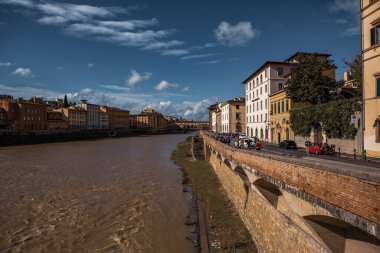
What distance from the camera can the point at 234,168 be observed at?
21188 millimetres

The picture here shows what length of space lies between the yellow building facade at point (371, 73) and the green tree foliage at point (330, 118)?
2353 mm

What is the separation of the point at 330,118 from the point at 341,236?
2537cm

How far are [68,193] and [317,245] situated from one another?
21727 mm

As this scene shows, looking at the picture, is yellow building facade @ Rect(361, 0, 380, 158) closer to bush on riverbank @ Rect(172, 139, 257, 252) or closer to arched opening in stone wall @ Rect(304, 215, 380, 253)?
bush on riverbank @ Rect(172, 139, 257, 252)

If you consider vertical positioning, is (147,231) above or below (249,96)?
below

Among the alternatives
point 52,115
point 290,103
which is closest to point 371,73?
point 290,103

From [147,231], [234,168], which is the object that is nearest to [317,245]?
[147,231]

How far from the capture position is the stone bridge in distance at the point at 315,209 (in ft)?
20.9

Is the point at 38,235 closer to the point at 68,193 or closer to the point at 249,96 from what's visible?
the point at 68,193

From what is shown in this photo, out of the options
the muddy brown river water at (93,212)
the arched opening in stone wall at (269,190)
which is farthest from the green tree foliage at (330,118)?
the arched opening in stone wall at (269,190)

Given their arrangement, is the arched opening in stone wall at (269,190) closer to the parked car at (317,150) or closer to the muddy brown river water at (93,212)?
the muddy brown river water at (93,212)

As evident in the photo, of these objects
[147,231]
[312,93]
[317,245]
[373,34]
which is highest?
[373,34]

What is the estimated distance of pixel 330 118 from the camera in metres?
30.8

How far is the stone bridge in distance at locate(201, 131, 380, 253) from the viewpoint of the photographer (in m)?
6.36
